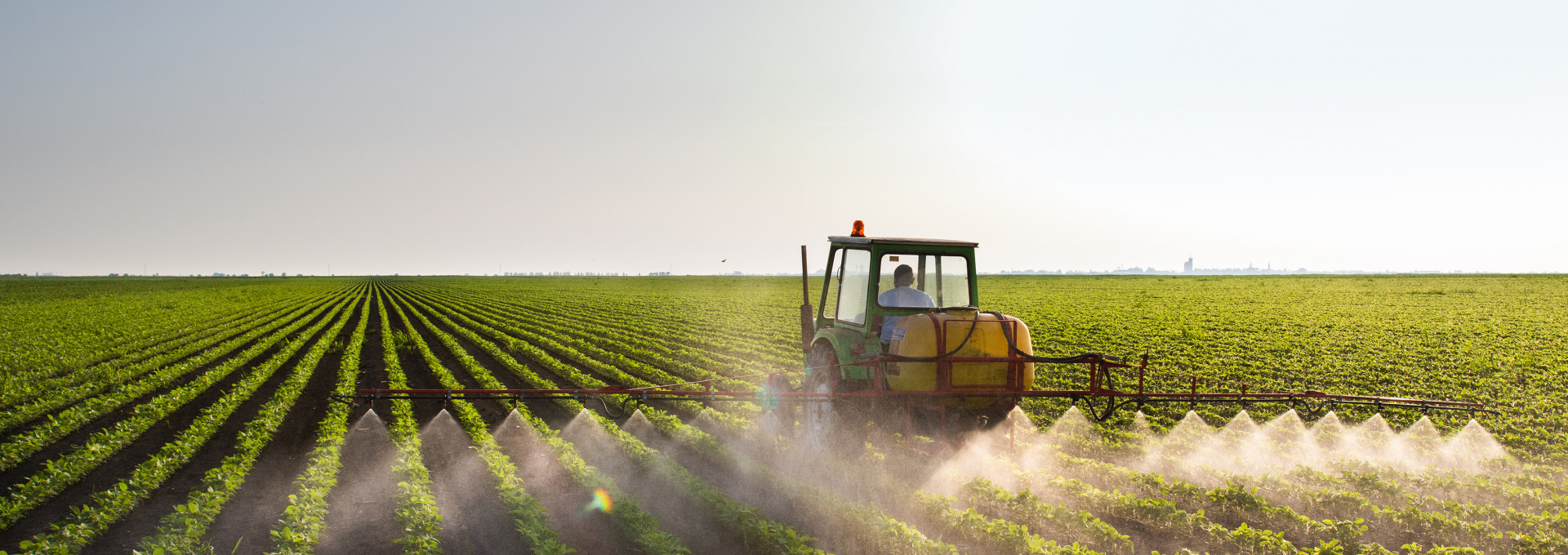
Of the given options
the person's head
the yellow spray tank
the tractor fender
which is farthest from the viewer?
the person's head

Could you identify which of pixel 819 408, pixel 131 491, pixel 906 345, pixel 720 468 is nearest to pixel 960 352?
pixel 906 345

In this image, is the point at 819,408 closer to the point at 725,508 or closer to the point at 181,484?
the point at 725,508

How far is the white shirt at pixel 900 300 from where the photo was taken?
280 inches

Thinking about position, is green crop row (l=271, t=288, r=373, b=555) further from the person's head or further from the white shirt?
the person's head

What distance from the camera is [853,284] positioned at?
25.2 ft

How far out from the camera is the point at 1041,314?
35938mm

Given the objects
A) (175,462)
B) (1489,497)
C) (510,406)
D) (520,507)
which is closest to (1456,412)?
(1489,497)

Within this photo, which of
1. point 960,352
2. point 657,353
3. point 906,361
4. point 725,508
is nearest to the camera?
point 725,508

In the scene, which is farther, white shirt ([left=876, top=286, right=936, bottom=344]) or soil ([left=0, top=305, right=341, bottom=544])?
white shirt ([left=876, top=286, right=936, bottom=344])

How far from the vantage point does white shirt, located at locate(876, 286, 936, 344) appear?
23.4ft

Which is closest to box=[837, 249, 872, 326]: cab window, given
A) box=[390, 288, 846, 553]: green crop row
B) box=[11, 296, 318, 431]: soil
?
box=[390, 288, 846, 553]: green crop row

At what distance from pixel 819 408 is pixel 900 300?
154cm

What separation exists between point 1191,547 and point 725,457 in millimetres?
4579

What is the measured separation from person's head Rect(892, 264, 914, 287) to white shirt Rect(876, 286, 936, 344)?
A: 73mm
